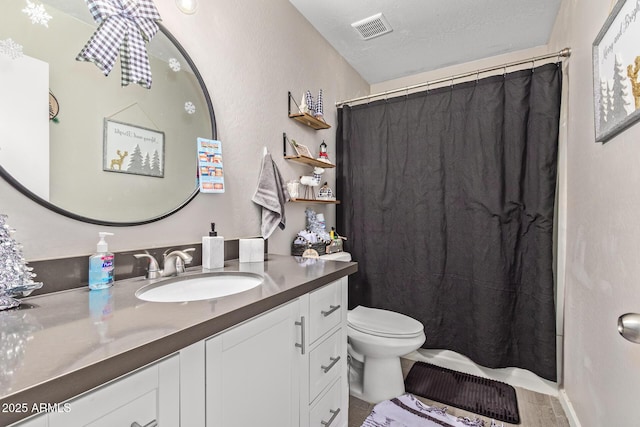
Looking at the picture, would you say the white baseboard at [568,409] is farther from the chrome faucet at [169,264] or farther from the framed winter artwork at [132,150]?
the framed winter artwork at [132,150]

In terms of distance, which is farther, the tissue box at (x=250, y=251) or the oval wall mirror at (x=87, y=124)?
the tissue box at (x=250, y=251)

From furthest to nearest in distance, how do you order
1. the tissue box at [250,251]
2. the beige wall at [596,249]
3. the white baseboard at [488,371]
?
the white baseboard at [488,371] → the tissue box at [250,251] → the beige wall at [596,249]

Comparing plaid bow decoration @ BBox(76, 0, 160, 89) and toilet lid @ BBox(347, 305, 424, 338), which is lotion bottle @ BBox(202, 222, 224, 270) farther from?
toilet lid @ BBox(347, 305, 424, 338)

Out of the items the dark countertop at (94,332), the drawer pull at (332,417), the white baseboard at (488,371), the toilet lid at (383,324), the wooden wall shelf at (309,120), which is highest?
the wooden wall shelf at (309,120)

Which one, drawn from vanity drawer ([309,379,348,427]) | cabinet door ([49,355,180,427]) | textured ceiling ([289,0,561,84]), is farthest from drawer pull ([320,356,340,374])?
textured ceiling ([289,0,561,84])

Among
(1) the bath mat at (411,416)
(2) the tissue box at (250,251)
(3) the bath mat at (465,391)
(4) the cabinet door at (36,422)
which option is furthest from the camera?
(3) the bath mat at (465,391)

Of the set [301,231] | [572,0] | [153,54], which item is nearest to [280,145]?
[301,231]

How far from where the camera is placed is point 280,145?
5.85 feet

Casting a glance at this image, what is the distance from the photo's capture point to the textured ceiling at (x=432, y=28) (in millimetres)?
1851

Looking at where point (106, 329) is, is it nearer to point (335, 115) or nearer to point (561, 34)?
point (335, 115)

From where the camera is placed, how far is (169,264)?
3.59 ft

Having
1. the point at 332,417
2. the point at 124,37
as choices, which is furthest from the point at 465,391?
the point at 124,37

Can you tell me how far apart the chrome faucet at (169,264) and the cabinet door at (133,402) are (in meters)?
0.56

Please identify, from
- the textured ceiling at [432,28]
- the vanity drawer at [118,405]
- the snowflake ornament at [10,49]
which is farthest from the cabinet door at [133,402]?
the textured ceiling at [432,28]
